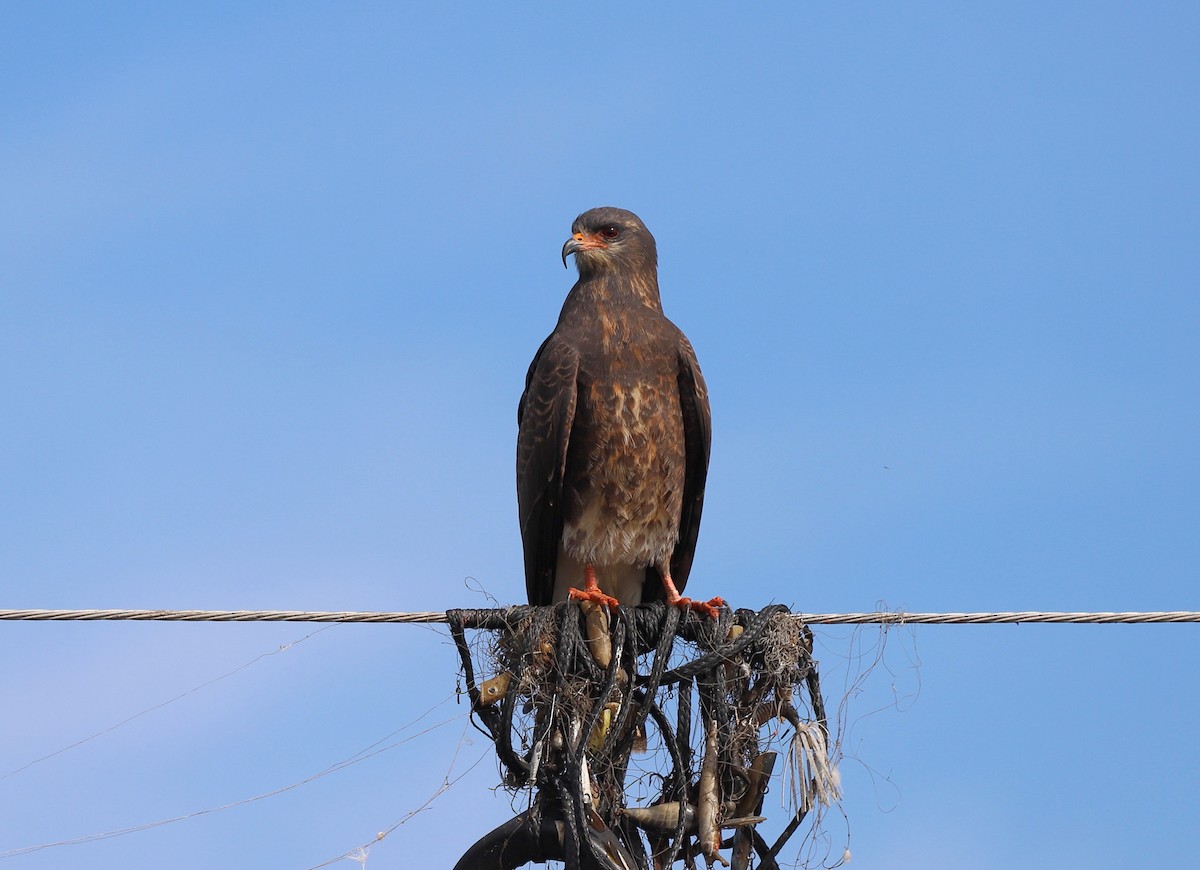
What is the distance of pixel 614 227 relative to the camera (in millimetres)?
8125

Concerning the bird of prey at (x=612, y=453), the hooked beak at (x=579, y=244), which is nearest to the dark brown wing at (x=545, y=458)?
the bird of prey at (x=612, y=453)

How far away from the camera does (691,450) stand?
7.71 meters

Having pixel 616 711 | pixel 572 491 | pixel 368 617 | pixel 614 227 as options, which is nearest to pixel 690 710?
pixel 616 711

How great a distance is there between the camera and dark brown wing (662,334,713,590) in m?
7.63

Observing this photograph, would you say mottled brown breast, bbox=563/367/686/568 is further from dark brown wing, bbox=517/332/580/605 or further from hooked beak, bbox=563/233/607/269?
hooked beak, bbox=563/233/607/269

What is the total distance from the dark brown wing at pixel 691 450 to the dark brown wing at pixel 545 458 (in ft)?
1.72

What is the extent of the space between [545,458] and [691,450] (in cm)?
71

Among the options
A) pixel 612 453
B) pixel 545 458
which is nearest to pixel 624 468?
pixel 612 453

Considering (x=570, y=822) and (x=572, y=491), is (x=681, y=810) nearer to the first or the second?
(x=570, y=822)

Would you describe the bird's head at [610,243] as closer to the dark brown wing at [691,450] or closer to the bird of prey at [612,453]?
the bird of prey at [612,453]

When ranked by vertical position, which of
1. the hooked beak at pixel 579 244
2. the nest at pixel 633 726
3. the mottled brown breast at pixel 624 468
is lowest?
the nest at pixel 633 726

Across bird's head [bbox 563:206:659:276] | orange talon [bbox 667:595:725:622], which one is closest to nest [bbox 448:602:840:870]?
orange talon [bbox 667:595:725:622]

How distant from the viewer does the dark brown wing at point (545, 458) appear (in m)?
7.42

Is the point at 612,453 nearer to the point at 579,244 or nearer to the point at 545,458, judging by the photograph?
the point at 545,458
